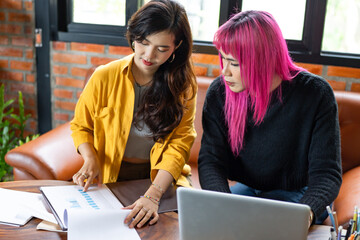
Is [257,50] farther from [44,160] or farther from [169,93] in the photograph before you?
[44,160]

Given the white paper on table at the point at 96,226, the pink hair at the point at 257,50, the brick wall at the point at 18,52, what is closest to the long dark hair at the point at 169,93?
the pink hair at the point at 257,50

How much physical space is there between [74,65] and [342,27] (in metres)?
1.66

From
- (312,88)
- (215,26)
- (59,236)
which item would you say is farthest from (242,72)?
(215,26)

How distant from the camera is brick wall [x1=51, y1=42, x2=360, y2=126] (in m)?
2.33

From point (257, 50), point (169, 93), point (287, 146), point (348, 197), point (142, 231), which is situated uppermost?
point (257, 50)

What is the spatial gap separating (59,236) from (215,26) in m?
1.69

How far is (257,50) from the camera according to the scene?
1185 mm

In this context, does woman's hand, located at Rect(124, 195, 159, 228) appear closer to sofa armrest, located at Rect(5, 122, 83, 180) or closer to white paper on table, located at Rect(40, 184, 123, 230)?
white paper on table, located at Rect(40, 184, 123, 230)

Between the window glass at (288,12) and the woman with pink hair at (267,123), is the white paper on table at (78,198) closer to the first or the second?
the woman with pink hair at (267,123)

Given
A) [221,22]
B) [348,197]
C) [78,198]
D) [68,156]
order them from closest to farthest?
[78,198] < [348,197] < [68,156] < [221,22]

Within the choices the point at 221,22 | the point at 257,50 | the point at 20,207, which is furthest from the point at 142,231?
the point at 221,22

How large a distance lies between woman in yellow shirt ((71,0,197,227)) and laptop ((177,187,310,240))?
49 cm

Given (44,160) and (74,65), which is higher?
(74,65)

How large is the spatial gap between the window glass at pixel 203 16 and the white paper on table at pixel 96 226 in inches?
61.3
